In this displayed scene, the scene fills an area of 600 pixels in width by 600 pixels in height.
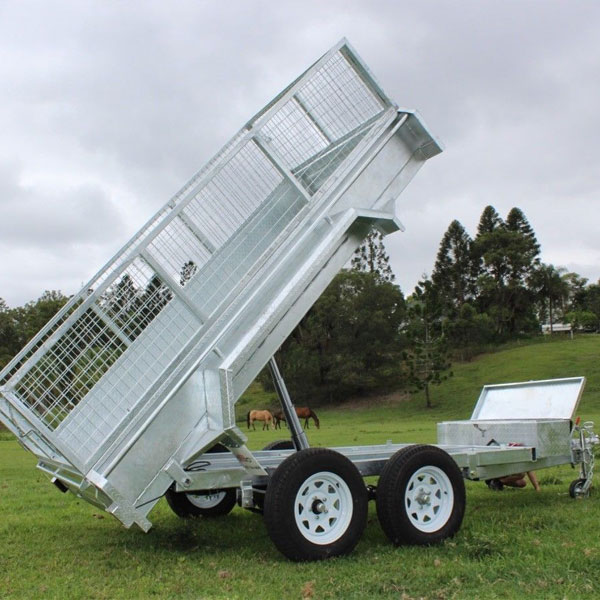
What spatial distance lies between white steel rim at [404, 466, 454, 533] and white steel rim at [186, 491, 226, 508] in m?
2.65

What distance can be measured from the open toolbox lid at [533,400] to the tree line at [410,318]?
23436 mm

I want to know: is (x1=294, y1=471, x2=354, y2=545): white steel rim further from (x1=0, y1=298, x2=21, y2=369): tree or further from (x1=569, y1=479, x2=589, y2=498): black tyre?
(x1=0, y1=298, x2=21, y2=369): tree

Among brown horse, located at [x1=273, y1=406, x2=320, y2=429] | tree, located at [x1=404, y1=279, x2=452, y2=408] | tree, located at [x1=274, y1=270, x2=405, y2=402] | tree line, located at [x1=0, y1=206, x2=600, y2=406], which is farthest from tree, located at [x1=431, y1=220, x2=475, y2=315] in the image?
brown horse, located at [x1=273, y1=406, x2=320, y2=429]

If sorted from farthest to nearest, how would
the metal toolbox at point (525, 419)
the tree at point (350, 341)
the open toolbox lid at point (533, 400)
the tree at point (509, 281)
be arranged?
the tree at point (509, 281) < the tree at point (350, 341) < the open toolbox lid at point (533, 400) < the metal toolbox at point (525, 419)

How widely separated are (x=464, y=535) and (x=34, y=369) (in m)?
4.08

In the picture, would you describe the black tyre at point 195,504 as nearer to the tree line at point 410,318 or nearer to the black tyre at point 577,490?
the black tyre at point 577,490

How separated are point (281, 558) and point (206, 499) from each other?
2.44m

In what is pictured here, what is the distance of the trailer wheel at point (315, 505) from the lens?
17.7 feet

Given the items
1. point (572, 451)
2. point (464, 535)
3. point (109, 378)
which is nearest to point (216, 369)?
point (109, 378)

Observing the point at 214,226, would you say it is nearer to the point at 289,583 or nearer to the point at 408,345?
the point at 289,583

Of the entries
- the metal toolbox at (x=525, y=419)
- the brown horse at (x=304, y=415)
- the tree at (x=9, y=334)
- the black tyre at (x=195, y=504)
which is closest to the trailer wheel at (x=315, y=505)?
the black tyre at (x=195, y=504)

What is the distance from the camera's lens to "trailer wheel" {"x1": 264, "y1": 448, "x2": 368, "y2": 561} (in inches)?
213

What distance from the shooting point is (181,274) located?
6324 millimetres

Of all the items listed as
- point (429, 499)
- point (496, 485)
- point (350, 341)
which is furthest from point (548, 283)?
point (429, 499)
